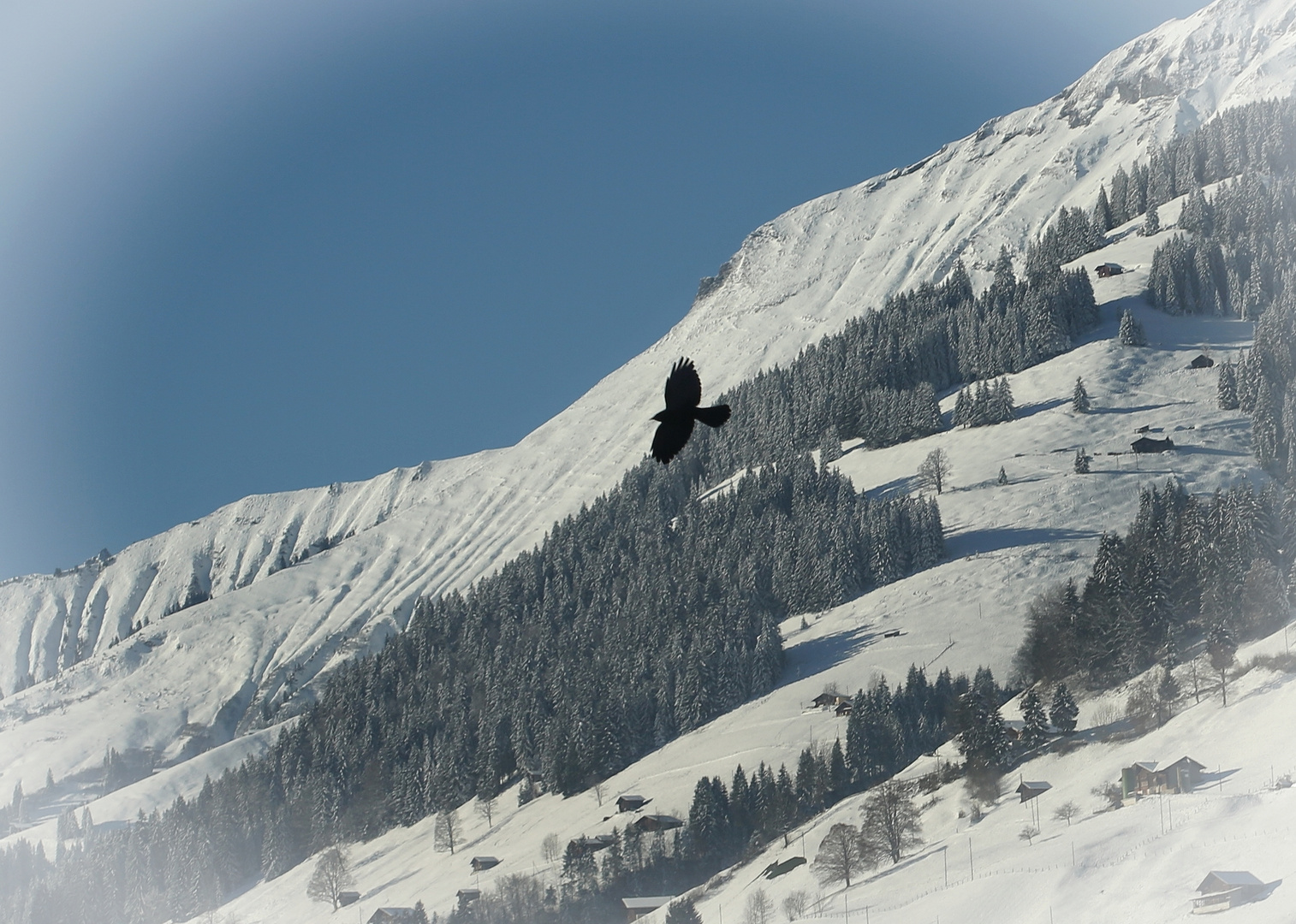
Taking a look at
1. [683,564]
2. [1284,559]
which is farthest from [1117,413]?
[1284,559]

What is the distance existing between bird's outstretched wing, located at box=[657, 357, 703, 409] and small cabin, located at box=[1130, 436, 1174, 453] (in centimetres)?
16163

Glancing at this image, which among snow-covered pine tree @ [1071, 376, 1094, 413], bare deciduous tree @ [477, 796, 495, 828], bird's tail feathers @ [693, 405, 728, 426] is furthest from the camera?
snow-covered pine tree @ [1071, 376, 1094, 413]

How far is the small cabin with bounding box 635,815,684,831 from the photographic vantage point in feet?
411

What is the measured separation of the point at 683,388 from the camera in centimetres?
2966

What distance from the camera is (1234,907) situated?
72312 millimetres

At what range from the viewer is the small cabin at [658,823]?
125m

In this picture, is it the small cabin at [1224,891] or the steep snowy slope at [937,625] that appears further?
the steep snowy slope at [937,625]

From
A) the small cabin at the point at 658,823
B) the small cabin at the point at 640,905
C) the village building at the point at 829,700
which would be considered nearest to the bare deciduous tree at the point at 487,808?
the small cabin at the point at 658,823

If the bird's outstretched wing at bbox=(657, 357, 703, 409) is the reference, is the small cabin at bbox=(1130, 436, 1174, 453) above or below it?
below

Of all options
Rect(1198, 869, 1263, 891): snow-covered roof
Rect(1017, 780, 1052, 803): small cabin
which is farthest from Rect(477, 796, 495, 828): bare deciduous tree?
Rect(1198, 869, 1263, 891): snow-covered roof

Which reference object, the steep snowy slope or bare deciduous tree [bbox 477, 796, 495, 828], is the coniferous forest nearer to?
bare deciduous tree [bbox 477, 796, 495, 828]

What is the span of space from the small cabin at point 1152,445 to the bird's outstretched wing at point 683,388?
161626 mm

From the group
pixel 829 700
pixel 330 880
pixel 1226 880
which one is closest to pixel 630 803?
pixel 829 700

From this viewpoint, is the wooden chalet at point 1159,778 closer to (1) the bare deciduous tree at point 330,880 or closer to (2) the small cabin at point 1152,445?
(1) the bare deciduous tree at point 330,880
